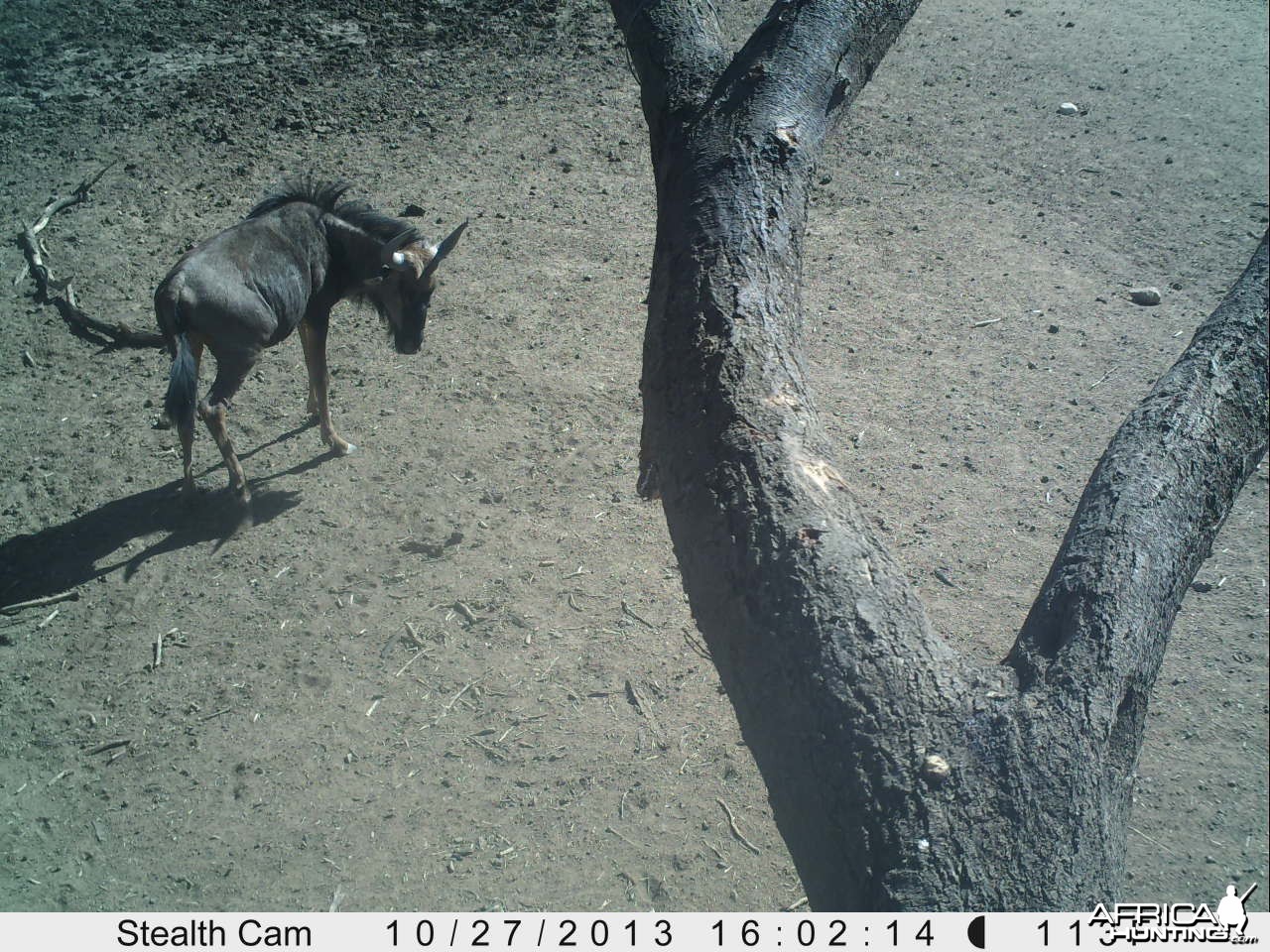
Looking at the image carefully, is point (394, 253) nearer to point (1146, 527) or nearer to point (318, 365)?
point (318, 365)

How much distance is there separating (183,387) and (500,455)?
5.91ft

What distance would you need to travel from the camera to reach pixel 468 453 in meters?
5.75

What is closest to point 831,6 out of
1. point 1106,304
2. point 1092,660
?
point 1092,660

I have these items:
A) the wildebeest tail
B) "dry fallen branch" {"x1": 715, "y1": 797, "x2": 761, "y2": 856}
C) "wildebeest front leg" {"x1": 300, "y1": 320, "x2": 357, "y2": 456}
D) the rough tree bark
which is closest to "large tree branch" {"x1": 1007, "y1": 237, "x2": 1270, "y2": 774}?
the rough tree bark

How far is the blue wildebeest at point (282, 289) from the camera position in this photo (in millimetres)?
4754

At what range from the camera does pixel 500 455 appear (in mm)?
5754

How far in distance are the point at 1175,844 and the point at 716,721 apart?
2.01 metres

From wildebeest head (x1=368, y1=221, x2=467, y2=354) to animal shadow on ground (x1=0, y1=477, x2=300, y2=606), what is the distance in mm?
1181

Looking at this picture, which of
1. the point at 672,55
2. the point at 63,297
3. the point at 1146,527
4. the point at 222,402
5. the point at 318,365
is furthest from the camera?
the point at 63,297

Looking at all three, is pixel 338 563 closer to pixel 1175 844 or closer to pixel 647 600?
pixel 647 600

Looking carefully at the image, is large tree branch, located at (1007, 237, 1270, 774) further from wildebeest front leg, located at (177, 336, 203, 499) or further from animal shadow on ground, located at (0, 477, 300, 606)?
animal shadow on ground, located at (0, 477, 300, 606)

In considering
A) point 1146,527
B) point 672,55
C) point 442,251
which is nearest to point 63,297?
point 442,251

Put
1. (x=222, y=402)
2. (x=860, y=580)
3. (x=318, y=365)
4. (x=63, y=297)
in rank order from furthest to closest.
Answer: (x=63, y=297), (x=318, y=365), (x=222, y=402), (x=860, y=580)

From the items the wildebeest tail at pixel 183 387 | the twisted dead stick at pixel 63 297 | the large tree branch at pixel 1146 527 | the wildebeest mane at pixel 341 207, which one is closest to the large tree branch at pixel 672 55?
the large tree branch at pixel 1146 527
